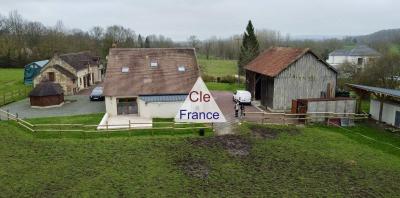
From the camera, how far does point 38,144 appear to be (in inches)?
854

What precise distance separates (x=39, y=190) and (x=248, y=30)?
141 feet

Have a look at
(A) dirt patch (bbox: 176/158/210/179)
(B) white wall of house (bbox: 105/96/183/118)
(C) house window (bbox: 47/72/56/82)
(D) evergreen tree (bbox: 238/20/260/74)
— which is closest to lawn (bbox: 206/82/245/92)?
(D) evergreen tree (bbox: 238/20/260/74)

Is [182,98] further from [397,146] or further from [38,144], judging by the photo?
[397,146]

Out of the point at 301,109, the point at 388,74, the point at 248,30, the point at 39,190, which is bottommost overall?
the point at 39,190

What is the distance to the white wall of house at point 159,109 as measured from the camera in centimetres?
2780

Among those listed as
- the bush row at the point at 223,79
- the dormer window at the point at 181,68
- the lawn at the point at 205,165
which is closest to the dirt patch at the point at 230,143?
the lawn at the point at 205,165

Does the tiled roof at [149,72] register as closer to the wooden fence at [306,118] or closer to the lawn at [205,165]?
the wooden fence at [306,118]

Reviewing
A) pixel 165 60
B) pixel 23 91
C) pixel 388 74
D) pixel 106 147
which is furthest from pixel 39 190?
pixel 388 74

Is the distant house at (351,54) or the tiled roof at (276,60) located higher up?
the distant house at (351,54)

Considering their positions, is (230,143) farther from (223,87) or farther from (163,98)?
(223,87)

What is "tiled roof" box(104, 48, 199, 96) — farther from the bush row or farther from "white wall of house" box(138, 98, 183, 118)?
the bush row

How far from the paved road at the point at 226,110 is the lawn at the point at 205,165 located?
1.36 m

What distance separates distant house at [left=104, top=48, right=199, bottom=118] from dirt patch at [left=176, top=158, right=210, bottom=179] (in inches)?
372

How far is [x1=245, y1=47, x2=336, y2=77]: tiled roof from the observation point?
96.9 ft
